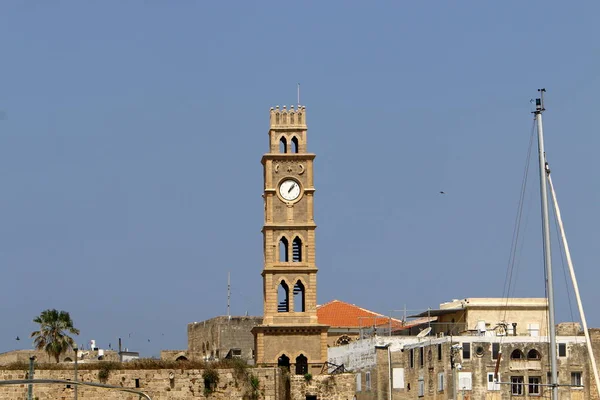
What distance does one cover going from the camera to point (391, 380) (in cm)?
6275

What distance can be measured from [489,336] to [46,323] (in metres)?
22.0

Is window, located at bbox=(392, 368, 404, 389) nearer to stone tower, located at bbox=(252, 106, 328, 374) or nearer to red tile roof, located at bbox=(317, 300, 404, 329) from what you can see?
stone tower, located at bbox=(252, 106, 328, 374)

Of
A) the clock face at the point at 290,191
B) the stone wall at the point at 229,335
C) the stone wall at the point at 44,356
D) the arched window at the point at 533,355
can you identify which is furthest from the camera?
the stone wall at the point at 229,335

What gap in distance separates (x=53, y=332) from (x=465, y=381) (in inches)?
815

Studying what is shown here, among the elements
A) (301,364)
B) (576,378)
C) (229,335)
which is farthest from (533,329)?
(229,335)

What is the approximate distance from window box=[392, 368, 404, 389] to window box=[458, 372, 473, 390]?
5.18 meters

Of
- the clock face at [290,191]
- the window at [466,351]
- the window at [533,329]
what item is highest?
the clock face at [290,191]

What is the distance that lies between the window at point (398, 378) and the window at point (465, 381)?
5.18m

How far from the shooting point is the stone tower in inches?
2373

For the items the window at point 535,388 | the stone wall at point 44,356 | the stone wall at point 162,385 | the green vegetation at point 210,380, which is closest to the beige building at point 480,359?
the window at point 535,388

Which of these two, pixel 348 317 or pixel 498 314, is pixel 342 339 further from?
pixel 498 314

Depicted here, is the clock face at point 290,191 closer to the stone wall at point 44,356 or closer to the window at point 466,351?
the window at point 466,351

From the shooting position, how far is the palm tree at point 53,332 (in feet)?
207

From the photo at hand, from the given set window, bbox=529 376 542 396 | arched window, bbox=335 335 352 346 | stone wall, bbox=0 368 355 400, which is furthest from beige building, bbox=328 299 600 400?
arched window, bbox=335 335 352 346
